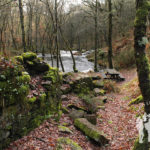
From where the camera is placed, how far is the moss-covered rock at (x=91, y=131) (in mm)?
5336

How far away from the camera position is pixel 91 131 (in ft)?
18.5

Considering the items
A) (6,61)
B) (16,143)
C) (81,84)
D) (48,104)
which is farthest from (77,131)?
(81,84)

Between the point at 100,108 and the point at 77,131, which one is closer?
the point at 77,131

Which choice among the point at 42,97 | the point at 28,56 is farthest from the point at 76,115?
the point at 28,56

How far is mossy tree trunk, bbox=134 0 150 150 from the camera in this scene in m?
3.13

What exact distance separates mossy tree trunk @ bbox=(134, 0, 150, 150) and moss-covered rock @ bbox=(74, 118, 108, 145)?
7.52 ft

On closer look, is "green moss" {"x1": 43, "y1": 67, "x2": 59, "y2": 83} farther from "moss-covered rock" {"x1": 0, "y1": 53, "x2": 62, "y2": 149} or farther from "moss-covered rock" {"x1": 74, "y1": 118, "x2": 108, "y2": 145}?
"moss-covered rock" {"x1": 74, "y1": 118, "x2": 108, "y2": 145}

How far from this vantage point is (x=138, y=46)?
3.19 m

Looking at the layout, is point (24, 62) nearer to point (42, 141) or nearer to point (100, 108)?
point (42, 141)

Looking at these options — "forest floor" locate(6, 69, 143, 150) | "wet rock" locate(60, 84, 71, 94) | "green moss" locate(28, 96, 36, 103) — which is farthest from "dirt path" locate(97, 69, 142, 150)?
"green moss" locate(28, 96, 36, 103)

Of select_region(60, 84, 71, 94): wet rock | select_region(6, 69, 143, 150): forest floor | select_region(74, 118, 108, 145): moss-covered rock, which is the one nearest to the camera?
select_region(6, 69, 143, 150): forest floor

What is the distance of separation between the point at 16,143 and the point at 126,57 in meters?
17.9

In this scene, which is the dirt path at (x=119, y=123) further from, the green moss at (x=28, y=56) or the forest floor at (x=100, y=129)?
the green moss at (x=28, y=56)

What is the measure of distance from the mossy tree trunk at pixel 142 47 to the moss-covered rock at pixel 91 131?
7.52ft
